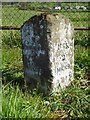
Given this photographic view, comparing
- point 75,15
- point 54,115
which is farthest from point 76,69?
point 75,15

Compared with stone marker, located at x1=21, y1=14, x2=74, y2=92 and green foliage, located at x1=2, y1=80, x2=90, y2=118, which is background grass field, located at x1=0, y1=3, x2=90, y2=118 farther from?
stone marker, located at x1=21, y1=14, x2=74, y2=92

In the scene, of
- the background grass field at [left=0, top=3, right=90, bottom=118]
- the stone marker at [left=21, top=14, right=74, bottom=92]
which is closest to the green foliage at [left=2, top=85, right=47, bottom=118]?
the background grass field at [left=0, top=3, right=90, bottom=118]

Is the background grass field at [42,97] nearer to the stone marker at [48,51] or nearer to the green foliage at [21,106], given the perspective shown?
the green foliage at [21,106]

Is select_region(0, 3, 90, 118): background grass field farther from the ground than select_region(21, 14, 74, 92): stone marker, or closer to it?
closer to it

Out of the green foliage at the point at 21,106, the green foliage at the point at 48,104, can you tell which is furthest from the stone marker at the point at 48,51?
the green foliage at the point at 21,106

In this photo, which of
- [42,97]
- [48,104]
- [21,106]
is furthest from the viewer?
[42,97]

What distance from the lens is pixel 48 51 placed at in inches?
140

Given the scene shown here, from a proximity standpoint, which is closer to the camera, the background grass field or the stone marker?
the background grass field

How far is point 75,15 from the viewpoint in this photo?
9.02 metres

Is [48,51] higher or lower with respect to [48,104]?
higher

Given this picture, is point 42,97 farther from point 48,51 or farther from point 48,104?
point 48,51

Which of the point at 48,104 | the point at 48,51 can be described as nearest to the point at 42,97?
the point at 48,104

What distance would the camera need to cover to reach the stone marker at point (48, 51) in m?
3.55

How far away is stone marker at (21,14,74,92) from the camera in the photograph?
3.55m
